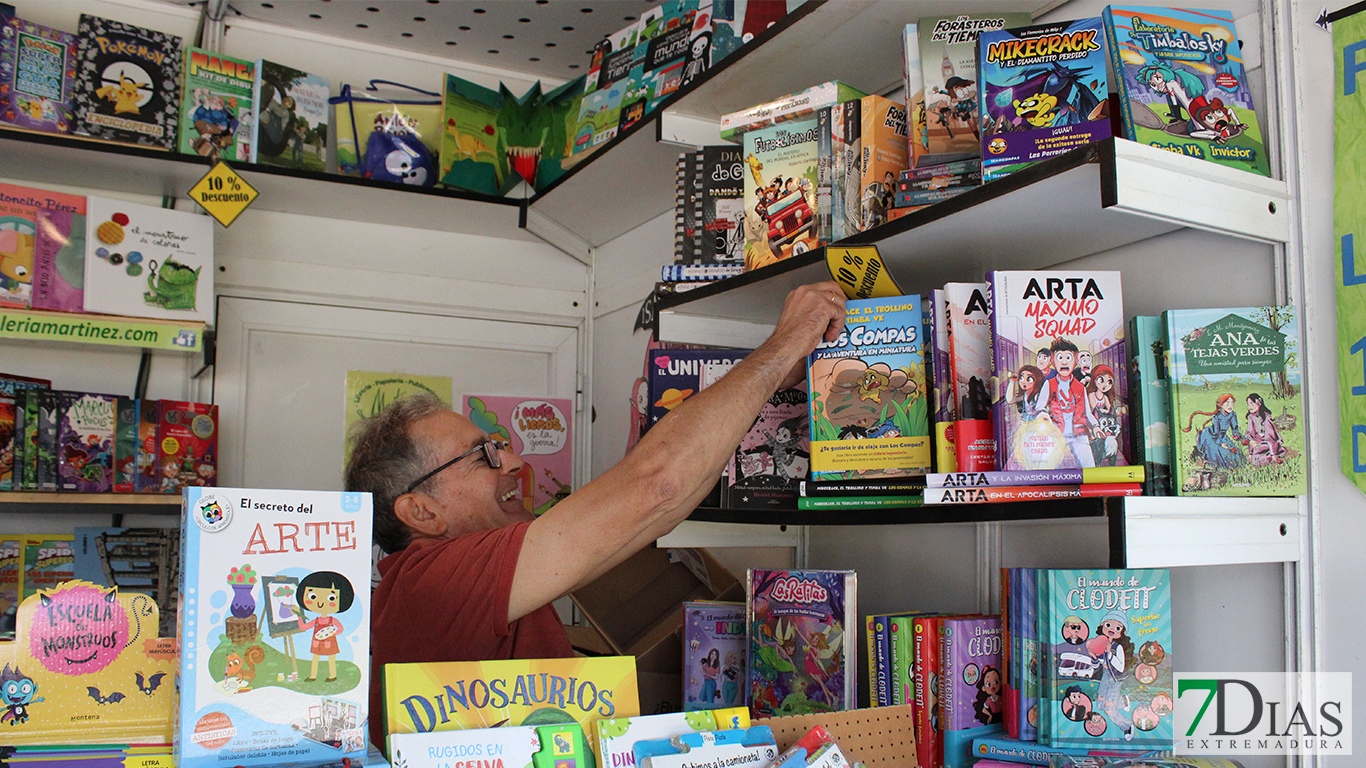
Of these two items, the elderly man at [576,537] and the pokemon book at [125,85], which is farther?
the pokemon book at [125,85]

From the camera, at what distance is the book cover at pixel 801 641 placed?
164 centimetres

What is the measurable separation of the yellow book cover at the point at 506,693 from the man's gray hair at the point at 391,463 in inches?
38.0

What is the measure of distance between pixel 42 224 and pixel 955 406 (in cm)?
232

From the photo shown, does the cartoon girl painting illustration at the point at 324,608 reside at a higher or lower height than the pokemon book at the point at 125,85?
lower

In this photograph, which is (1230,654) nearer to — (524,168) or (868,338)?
(868,338)

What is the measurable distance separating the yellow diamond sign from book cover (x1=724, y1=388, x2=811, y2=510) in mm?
1652

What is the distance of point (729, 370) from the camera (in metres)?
1.84

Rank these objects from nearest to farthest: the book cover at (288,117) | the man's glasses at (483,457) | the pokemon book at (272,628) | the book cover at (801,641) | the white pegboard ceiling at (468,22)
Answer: the pokemon book at (272,628) < the book cover at (801,641) < the man's glasses at (483,457) < the book cover at (288,117) < the white pegboard ceiling at (468,22)

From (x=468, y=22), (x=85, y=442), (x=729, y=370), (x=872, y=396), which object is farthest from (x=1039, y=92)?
(x=85, y=442)

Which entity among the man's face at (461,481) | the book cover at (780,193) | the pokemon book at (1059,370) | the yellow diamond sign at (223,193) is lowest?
the man's face at (461,481)

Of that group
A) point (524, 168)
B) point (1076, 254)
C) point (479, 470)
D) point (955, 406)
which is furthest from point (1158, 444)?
point (524, 168)

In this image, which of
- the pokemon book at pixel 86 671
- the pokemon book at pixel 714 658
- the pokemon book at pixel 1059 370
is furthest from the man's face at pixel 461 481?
the pokemon book at pixel 1059 370

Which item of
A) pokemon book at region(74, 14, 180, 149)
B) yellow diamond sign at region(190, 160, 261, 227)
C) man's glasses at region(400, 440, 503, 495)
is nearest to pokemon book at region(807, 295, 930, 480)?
man's glasses at region(400, 440, 503, 495)

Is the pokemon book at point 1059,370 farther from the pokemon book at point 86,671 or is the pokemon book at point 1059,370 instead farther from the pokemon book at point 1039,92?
the pokemon book at point 86,671
